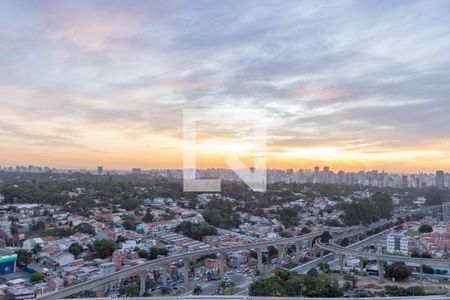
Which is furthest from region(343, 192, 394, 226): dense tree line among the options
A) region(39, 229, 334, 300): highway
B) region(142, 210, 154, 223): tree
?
region(142, 210, 154, 223): tree

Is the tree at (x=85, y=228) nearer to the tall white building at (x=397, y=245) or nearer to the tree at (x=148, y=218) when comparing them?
the tree at (x=148, y=218)

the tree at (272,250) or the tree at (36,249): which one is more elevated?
the tree at (36,249)

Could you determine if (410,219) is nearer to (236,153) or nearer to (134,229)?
(134,229)

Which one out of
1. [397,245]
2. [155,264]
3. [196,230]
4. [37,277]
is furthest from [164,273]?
[397,245]

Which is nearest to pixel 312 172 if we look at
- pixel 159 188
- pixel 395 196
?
pixel 395 196

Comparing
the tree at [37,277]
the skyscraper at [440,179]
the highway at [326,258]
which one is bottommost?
the highway at [326,258]

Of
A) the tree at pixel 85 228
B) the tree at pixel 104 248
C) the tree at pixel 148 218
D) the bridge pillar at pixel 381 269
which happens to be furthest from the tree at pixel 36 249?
the bridge pillar at pixel 381 269

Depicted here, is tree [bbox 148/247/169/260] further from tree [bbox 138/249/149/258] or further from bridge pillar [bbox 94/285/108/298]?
bridge pillar [bbox 94/285/108/298]
